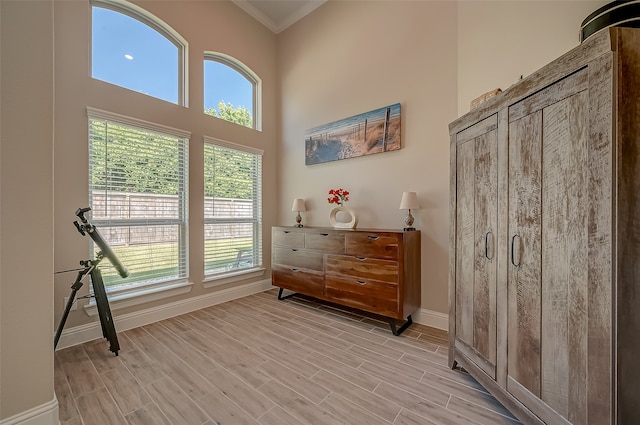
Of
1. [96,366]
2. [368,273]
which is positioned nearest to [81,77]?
[96,366]

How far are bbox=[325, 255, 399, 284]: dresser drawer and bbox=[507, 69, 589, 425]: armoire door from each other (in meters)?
1.12

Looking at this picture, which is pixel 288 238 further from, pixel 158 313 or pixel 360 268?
pixel 158 313

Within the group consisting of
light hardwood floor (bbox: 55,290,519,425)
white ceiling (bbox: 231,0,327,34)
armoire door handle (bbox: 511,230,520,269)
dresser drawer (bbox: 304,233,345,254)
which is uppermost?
white ceiling (bbox: 231,0,327,34)

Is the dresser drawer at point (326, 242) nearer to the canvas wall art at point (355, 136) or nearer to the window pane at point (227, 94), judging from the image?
the canvas wall art at point (355, 136)

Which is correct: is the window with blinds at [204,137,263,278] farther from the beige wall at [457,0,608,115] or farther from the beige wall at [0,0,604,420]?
the beige wall at [457,0,608,115]

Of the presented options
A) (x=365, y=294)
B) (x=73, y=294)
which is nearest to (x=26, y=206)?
(x=73, y=294)

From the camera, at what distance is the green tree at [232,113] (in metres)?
3.49

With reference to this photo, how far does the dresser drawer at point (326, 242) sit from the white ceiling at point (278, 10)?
344 cm

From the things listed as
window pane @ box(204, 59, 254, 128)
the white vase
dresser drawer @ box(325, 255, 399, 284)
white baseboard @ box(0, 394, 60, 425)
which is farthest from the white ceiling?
white baseboard @ box(0, 394, 60, 425)

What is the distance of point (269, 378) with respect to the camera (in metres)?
1.81

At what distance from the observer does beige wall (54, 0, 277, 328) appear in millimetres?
2258

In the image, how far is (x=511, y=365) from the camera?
1.38 m

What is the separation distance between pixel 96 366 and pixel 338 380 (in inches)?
75.1

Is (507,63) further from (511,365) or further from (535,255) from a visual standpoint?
(511,365)
